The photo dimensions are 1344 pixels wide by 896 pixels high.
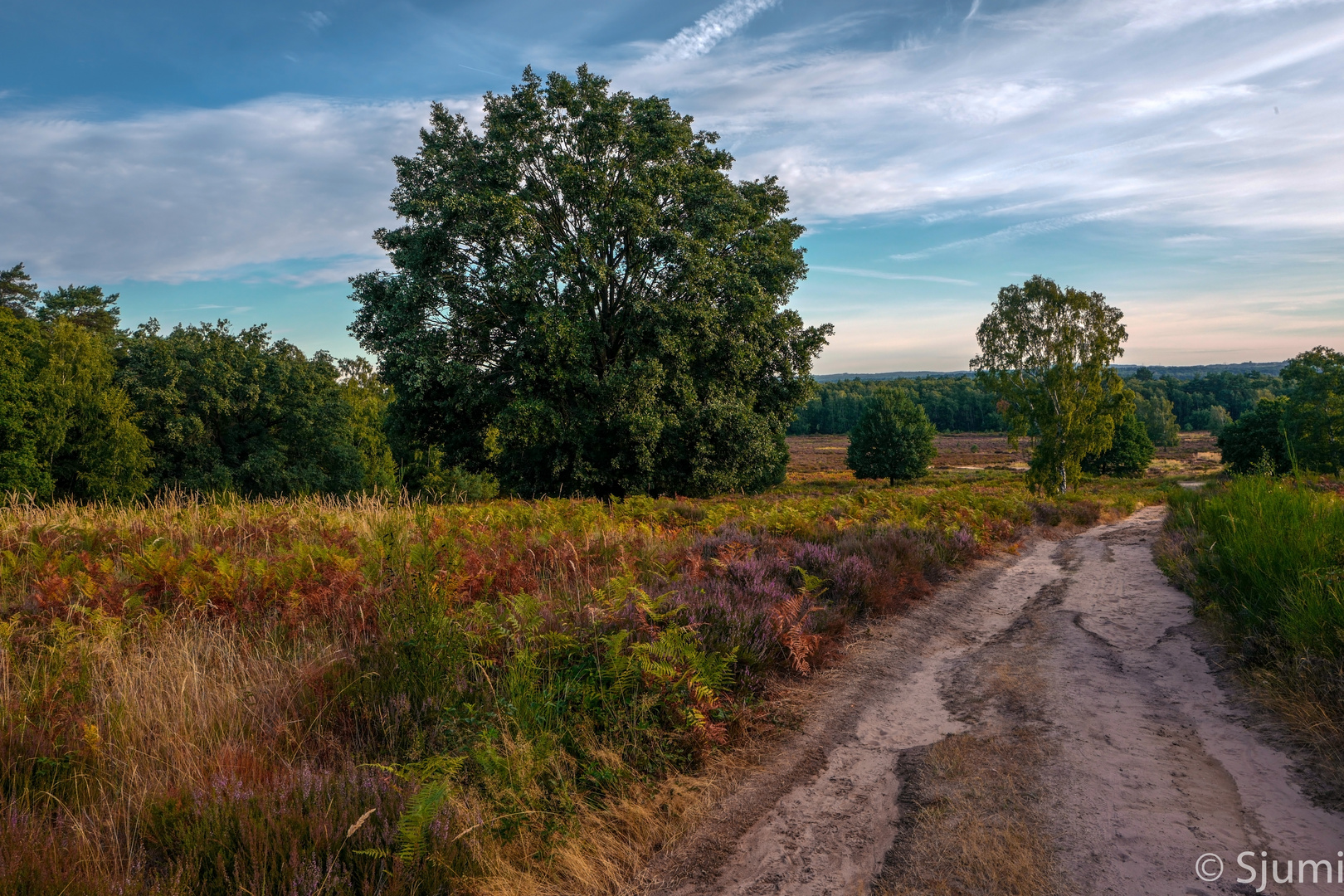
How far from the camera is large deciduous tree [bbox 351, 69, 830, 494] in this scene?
18766 mm

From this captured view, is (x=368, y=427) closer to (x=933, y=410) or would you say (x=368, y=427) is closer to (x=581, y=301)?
(x=581, y=301)

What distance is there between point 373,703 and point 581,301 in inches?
671

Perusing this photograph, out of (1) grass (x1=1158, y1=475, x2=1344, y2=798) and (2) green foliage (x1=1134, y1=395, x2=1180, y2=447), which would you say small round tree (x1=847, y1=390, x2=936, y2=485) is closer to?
(1) grass (x1=1158, y1=475, x2=1344, y2=798)

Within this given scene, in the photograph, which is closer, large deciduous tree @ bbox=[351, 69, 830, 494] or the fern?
the fern

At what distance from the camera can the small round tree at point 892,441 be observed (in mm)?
63344

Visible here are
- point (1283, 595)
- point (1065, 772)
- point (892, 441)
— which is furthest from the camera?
point (892, 441)

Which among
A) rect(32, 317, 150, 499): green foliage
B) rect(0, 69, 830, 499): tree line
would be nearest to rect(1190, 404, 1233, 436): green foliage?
rect(0, 69, 830, 499): tree line

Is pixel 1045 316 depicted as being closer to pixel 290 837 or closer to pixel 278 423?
pixel 290 837

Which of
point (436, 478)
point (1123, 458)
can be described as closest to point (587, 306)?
point (436, 478)

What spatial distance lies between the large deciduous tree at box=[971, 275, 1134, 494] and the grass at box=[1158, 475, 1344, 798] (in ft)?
92.7

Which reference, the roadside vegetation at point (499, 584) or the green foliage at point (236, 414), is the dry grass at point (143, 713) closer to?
the roadside vegetation at point (499, 584)

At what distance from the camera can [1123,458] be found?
241ft

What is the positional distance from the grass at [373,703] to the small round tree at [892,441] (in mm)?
59520

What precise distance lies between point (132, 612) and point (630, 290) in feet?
57.3
